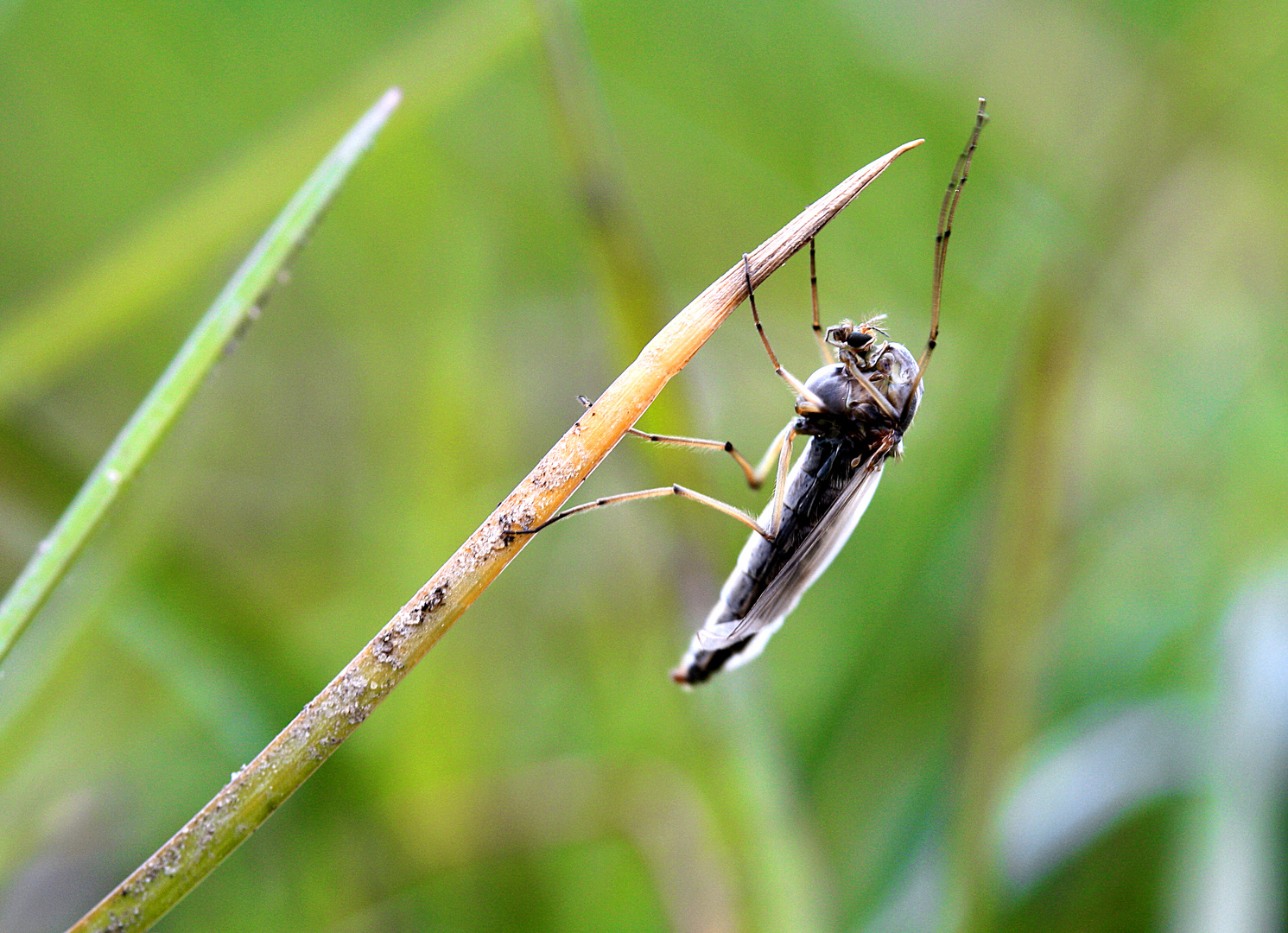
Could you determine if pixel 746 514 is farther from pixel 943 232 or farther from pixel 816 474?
pixel 943 232

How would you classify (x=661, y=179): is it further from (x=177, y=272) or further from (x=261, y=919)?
(x=261, y=919)

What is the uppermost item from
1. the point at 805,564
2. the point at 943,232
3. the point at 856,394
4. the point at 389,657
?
the point at 943,232

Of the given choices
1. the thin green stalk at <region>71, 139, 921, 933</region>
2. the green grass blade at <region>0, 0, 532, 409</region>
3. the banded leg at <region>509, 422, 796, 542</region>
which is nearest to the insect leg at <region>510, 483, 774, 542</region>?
the banded leg at <region>509, 422, 796, 542</region>

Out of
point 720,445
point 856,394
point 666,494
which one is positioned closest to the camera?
point 666,494

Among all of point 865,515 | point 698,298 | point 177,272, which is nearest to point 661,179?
point 865,515

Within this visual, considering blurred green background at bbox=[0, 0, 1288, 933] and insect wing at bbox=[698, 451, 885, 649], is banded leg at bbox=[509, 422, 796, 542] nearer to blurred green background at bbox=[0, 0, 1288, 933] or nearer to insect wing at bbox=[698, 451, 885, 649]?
insect wing at bbox=[698, 451, 885, 649]

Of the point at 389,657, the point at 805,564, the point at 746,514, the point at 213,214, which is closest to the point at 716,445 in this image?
the point at 746,514
